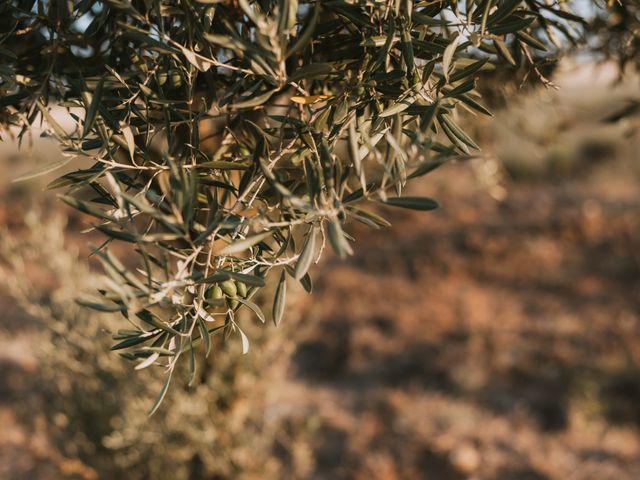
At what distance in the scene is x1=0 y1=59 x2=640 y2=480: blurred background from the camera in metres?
3.00

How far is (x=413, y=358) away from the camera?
617cm

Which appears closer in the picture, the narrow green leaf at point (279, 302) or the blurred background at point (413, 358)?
the narrow green leaf at point (279, 302)

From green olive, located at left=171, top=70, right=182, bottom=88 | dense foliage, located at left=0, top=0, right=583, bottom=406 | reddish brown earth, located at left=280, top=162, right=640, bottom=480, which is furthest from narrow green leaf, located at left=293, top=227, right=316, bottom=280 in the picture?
reddish brown earth, located at left=280, top=162, right=640, bottom=480

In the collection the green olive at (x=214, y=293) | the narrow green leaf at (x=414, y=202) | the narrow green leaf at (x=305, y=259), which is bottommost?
the green olive at (x=214, y=293)

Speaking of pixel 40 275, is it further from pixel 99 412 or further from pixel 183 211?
pixel 183 211

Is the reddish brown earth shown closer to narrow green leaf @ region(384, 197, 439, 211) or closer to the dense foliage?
the dense foliage

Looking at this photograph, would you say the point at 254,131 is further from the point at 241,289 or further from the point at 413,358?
the point at 413,358

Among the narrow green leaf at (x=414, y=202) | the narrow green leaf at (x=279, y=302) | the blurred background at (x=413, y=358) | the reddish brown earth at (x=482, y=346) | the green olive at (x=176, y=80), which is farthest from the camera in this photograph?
the reddish brown earth at (x=482, y=346)

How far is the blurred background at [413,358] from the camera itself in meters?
3.00

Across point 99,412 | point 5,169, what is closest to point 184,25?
point 99,412

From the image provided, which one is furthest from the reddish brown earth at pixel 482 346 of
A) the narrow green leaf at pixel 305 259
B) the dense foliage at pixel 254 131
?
the narrow green leaf at pixel 305 259

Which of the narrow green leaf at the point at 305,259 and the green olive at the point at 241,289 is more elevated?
the narrow green leaf at the point at 305,259

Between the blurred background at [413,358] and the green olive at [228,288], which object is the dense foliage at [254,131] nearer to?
the green olive at [228,288]

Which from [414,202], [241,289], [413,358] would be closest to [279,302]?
[241,289]
